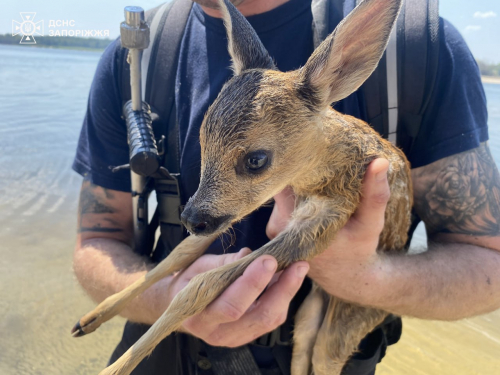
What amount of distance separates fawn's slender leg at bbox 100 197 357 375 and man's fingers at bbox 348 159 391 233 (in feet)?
0.38

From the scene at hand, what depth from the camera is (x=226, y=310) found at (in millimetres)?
1924

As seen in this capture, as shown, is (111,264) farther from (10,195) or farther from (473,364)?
(10,195)

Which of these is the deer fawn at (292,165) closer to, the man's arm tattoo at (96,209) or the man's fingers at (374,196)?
the man's fingers at (374,196)

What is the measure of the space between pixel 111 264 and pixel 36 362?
2029 millimetres

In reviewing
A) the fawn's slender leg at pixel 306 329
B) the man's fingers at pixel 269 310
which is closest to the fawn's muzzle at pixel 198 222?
the man's fingers at pixel 269 310

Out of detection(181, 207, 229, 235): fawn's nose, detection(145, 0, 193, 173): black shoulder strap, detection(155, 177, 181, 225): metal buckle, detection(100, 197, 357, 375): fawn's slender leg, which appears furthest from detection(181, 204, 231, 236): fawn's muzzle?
detection(145, 0, 193, 173): black shoulder strap

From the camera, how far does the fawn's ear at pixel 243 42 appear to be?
1931 millimetres

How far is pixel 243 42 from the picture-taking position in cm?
195

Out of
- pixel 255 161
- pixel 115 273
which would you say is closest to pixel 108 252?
pixel 115 273

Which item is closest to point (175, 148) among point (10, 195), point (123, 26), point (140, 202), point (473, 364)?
point (140, 202)

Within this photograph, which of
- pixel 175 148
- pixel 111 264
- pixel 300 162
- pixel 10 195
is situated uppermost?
pixel 300 162

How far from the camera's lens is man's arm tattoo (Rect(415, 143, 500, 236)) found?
2.15m

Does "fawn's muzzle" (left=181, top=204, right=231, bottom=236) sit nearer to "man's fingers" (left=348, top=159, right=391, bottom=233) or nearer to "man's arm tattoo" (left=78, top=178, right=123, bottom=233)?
"man's fingers" (left=348, top=159, right=391, bottom=233)

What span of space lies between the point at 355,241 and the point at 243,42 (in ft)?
3.33
